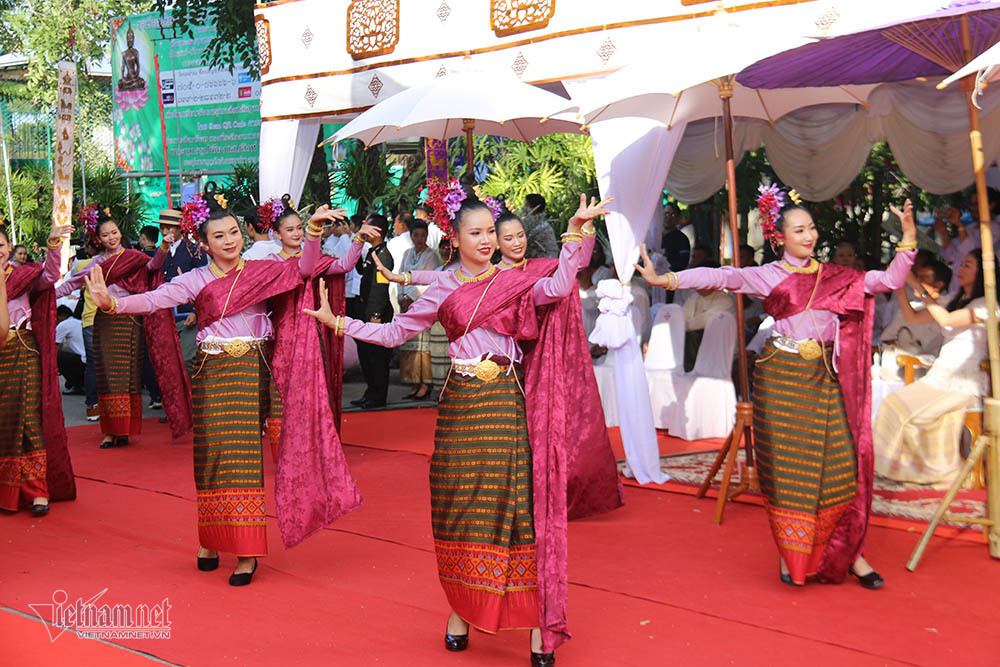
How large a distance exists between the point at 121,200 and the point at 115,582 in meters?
12.9

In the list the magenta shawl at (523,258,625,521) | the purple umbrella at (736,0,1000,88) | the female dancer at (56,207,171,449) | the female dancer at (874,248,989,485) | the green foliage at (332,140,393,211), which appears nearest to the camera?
the purple umbrella at (736,0,1000,88)

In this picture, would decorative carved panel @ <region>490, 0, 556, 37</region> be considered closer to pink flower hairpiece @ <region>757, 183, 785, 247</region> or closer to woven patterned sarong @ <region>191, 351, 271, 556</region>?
pink flower hairpiece @ <region>757, 183, 785, 247</region>

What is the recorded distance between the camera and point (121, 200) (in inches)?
645

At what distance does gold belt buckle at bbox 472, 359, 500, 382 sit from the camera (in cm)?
363

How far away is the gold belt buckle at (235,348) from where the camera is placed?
15.3 ft

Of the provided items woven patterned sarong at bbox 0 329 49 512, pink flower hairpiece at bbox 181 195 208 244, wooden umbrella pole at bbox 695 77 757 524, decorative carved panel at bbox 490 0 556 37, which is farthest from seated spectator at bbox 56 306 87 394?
wooden umbrella pole at bbox 695 77 757 524

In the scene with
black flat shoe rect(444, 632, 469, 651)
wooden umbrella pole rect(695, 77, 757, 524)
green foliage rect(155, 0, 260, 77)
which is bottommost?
black flat shoe rect(444, 632, 469, 651)

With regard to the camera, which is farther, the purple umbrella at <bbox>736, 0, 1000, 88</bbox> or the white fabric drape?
the white fabric drape


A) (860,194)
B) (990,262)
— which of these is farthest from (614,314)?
(860,194)

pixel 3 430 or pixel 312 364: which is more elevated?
pixel 312 364

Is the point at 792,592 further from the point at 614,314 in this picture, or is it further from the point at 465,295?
the point at 614,314

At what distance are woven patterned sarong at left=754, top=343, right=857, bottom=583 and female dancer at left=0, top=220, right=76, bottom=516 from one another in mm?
3813

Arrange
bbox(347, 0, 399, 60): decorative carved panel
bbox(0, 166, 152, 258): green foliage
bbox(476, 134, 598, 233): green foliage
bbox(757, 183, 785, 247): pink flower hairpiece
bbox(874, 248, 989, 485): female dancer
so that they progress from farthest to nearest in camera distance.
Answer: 1. bbox(0, 166, 152, 258): green foliage
2. bbox(476, 134, 598, 233): green foliage
3. bbox(347, 0, 399, 60): decorative carved panel
4. bbox(874, 248, 989, 485): female dancer
5. bbox(757, 183, 785, 247): pink flower hairpiece

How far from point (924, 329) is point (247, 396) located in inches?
161
